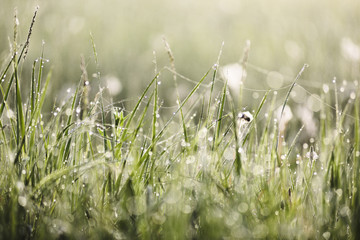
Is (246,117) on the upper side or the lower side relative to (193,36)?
upper

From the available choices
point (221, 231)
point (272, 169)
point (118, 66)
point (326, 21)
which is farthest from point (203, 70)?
point (221, 231)

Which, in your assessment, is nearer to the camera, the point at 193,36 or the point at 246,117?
the point at 246,117

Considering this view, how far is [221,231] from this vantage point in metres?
0.93

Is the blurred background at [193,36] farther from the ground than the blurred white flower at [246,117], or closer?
closer

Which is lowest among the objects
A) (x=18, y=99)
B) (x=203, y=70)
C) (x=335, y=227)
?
(x=203, y=70)

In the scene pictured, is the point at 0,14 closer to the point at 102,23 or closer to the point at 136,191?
the point at 102,23

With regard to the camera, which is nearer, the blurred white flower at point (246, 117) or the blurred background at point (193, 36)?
the blurred white flower at point (246, 117)

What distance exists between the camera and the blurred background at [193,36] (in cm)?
362

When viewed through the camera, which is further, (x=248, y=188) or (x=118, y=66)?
(x=118, y=66)

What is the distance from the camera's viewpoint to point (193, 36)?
16.6ft

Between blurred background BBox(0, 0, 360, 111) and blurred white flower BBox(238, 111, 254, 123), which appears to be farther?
blurred background BBox(0, 0, 360, 111)

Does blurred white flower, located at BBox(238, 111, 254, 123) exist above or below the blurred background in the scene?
above

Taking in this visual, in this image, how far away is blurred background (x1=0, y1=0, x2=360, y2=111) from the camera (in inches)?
142

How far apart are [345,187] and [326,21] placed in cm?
374
